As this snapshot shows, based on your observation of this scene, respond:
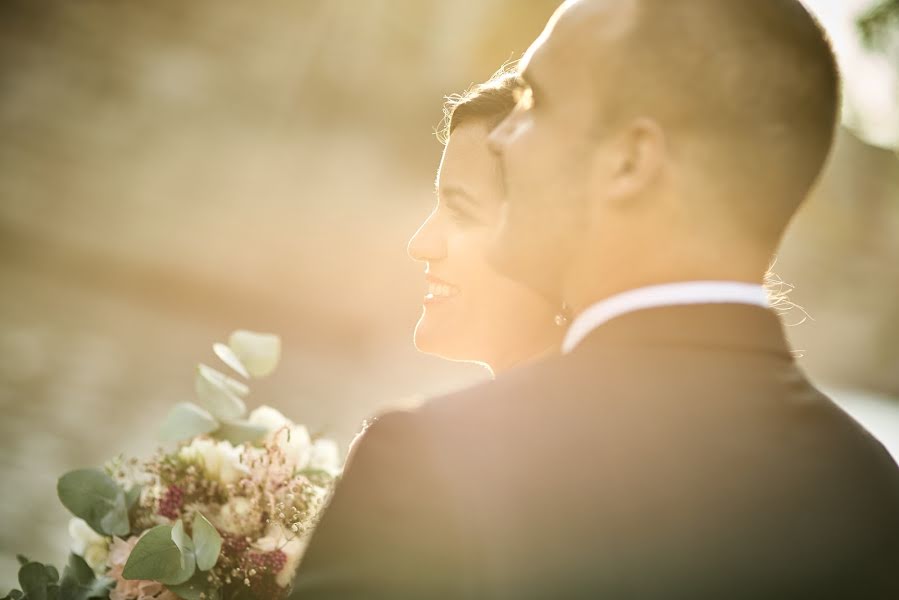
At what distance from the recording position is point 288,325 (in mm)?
17984

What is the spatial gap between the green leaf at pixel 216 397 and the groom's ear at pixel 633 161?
136 centimetres

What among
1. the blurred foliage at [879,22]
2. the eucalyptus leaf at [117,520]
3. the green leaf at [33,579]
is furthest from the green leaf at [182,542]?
the blurred foliage at [879,22]

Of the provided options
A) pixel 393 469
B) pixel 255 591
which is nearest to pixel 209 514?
pixel 255 591

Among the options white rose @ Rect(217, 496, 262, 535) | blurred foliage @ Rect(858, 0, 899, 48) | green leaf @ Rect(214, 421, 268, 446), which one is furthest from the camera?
blurred foliage @ Rect(858, 0, 899, 48)

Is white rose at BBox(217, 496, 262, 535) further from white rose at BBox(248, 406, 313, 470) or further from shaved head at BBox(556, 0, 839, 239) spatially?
shaved head at BBox(556, 0, 839, 239)

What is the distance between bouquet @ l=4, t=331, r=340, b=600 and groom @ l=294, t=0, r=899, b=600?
101cm

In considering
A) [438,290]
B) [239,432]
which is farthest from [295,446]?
[438,290]

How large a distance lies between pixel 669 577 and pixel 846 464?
0.26m

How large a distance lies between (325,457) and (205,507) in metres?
0.34

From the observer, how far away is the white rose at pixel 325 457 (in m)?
2.22

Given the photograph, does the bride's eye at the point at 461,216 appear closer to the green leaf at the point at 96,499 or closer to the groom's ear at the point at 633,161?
the groom's ear at the point at 633,161

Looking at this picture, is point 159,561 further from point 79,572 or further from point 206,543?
point 79,572

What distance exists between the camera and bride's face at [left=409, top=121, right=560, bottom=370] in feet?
6.50

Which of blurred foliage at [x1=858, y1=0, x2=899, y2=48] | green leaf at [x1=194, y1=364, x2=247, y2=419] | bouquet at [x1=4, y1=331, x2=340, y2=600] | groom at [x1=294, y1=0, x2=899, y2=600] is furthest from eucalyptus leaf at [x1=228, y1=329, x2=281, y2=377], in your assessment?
blurred foliage at [x1=858, y1=0, x2=899, y2=48]
